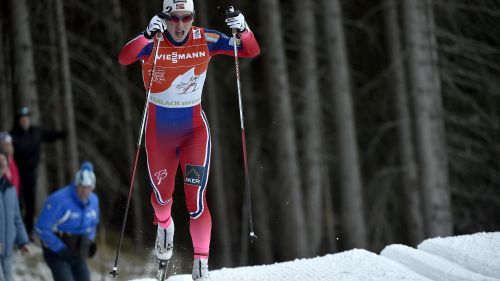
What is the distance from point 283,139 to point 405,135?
3.16 metres

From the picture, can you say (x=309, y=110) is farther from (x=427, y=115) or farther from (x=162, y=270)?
(x=162, y=270)

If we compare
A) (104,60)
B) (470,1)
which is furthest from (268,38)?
(470,1)

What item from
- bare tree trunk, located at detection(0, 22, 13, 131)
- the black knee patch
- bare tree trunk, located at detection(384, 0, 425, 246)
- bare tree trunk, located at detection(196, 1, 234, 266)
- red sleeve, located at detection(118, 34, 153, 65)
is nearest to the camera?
red sleeve, located at detection(118, 34, 153, 65)

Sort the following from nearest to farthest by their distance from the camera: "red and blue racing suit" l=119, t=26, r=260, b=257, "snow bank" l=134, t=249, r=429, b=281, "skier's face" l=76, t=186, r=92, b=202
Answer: "red and blue racing suit" l=119, t=26, r=260, b=257 → "snow bank" l=134, t=249, r=429, b=281 → "skier's face" l=76, t=186, r=92, b=202

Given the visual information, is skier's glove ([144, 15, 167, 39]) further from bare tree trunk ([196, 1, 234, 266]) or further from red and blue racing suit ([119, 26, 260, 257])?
bare tree trunk ([196, 1, 234, 266])

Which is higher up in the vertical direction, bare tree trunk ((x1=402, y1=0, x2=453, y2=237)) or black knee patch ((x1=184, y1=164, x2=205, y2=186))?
bare tree trunk ((x1=402, y1=0, x2=453, y2=237))

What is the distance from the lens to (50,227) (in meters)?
7.43

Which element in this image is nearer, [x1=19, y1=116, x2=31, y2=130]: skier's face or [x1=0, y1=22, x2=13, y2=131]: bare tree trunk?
[x1=19, y1=116, x2=31, y2=130]: skier's face

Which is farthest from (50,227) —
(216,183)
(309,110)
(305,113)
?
(216,183)

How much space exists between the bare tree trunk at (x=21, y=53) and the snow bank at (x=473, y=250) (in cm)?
683

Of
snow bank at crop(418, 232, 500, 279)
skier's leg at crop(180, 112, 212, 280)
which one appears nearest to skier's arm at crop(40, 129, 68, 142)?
skier's leg at crop(180, 112, 212, 280)

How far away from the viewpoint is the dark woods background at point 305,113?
13648 mm

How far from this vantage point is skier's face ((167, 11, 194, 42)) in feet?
20.2

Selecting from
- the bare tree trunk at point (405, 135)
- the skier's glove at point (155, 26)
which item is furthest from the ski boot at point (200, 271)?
the bare tree trunk at point (405, 135)
